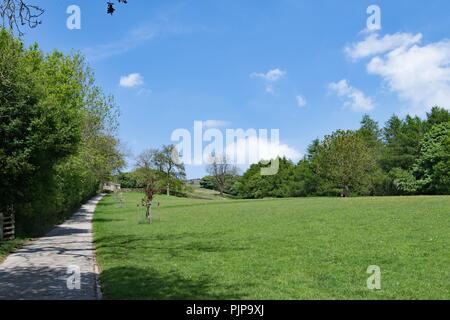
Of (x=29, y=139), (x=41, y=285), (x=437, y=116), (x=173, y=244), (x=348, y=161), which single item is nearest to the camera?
(x=41, y=285)

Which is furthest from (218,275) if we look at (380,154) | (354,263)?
(380,154)

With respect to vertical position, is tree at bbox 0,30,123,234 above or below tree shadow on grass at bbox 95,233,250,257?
above

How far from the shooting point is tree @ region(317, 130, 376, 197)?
7212 cm

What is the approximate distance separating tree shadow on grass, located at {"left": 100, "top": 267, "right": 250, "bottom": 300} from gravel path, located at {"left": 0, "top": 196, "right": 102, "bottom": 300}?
1.27 ft

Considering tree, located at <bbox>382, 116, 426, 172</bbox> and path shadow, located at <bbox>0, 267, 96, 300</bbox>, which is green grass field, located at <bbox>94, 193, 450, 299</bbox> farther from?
tree, located at <bbox>382, 116, 426, 172</bbox>

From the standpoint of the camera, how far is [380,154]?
8381 cm

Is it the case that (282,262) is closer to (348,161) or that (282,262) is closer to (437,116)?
(348,161)

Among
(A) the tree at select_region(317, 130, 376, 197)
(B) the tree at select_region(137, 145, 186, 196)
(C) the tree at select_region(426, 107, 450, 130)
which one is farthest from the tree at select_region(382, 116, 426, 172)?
(B) the tree at select_region(137, 145, 186, 196)

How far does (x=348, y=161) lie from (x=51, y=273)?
65.4 metres

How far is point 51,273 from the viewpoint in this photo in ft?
39.3

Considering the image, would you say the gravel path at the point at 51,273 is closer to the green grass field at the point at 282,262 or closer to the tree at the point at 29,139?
the green grass field at the point at 282,262

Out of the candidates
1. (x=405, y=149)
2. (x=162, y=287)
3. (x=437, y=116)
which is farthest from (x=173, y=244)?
(x=437, y=116)
